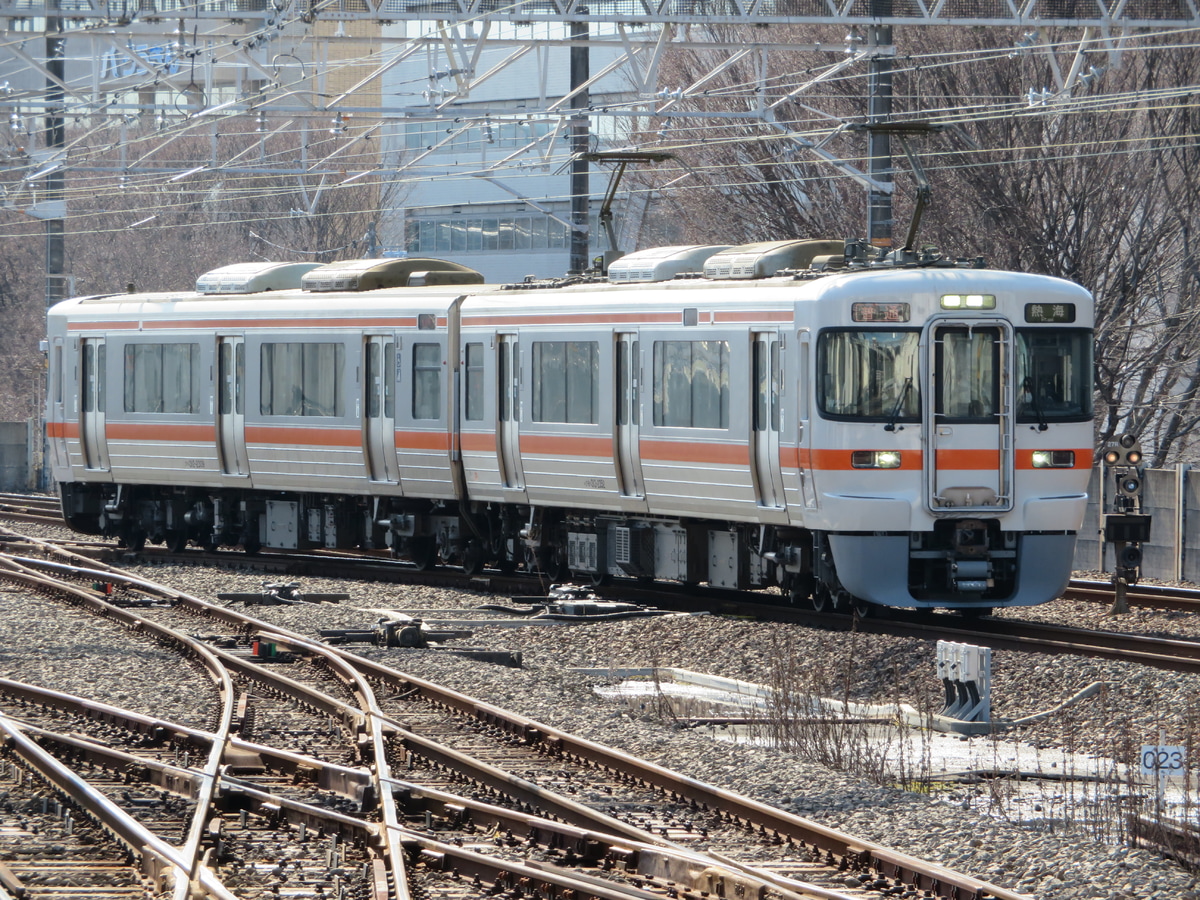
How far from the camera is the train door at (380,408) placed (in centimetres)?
2094

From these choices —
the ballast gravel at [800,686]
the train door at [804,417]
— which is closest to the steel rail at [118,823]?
the ballast gravel at [800,686]

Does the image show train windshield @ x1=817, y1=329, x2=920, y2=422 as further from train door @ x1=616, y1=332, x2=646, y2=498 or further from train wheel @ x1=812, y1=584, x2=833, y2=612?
train door @ x1=616, y1=332, x2=646, y2=498

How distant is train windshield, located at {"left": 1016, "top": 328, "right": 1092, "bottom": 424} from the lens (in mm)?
16031

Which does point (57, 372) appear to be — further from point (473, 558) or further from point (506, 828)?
point (506, 828)

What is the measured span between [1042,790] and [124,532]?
16937 millimetres

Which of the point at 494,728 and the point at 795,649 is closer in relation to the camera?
the point at 494,728

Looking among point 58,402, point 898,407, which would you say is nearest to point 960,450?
point 898,407

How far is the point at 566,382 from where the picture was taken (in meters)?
18.9

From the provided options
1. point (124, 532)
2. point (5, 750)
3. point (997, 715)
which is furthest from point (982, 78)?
point (5, 750)

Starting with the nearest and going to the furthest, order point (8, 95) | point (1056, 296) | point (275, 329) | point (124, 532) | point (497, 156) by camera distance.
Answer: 1. point (1056, 296)
2. point (275, 329)
3. point (124, 532)
4. point (8, 95)
5. point (497, 156)

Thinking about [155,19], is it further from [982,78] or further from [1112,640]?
[1112,640]

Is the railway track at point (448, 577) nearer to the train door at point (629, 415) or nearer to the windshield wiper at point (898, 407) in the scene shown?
the train door at point (629, 415)

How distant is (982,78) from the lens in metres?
27.5

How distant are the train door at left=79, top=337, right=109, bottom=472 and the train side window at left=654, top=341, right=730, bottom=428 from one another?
359 inches
